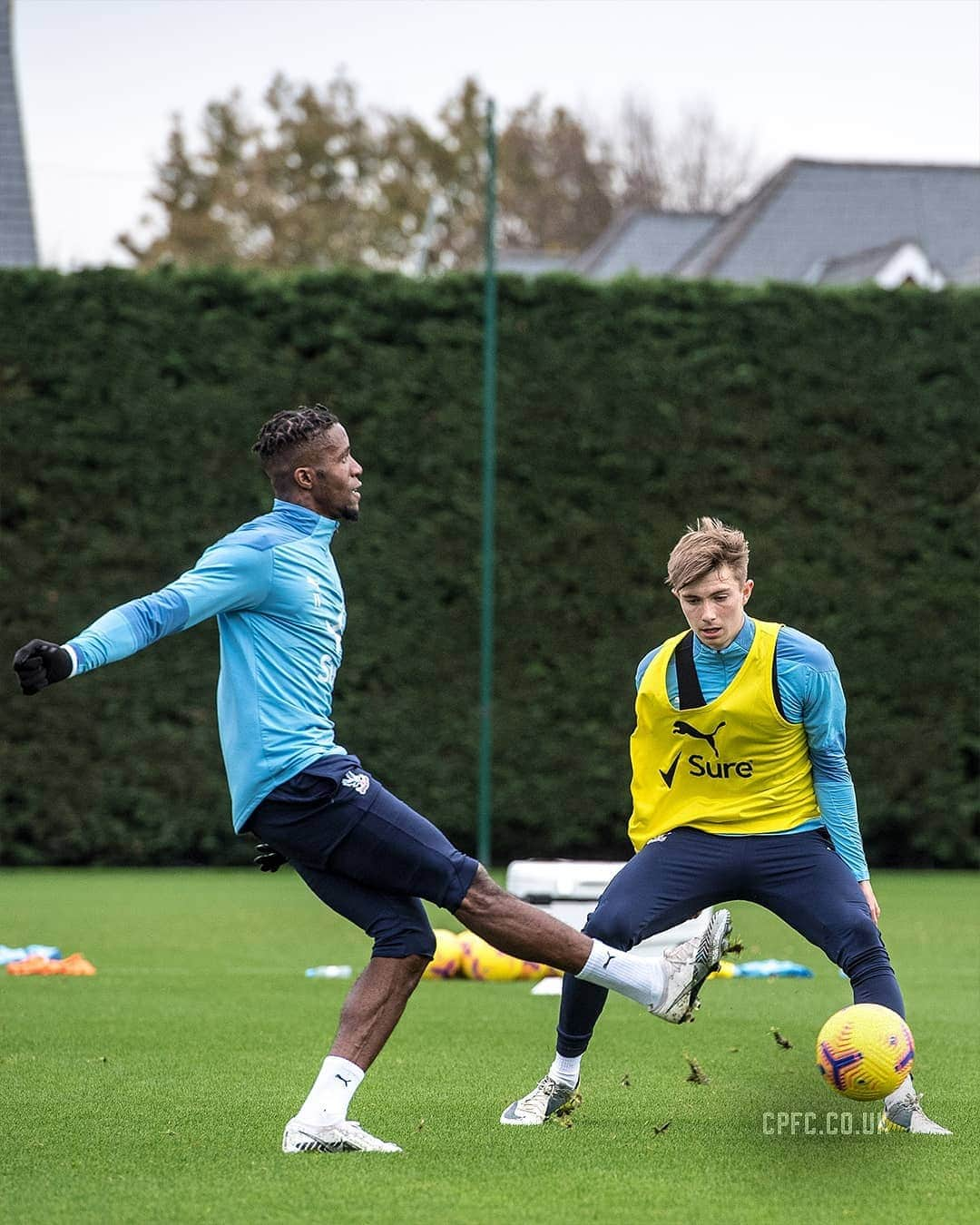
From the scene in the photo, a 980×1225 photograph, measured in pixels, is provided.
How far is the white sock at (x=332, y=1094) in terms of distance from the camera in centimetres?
471

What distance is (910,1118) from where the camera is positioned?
17.0ft

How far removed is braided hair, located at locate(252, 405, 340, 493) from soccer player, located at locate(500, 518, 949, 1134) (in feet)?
3.83

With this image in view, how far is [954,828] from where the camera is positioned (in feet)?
50.4

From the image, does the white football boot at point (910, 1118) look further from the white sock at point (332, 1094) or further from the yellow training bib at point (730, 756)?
the white sock at point (332, 1094)

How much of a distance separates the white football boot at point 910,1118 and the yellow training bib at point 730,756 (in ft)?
2.91

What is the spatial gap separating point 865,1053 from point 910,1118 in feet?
1.96

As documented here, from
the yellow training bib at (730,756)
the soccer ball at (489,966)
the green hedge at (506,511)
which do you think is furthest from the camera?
the green hedge at (506,511)

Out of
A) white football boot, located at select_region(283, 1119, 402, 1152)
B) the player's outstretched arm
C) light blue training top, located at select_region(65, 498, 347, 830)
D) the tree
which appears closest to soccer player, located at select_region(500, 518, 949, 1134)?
white football boot, located at select_region(283, 1119, 402, 1152)

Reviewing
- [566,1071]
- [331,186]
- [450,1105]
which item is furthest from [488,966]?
[331,186]

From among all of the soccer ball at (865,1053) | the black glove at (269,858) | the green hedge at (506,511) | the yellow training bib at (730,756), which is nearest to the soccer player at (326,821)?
the black glove at (269,858)

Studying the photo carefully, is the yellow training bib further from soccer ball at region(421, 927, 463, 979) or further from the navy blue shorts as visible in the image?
soccer ball at region(421, 927, 463, 979)

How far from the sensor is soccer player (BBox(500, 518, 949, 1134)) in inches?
206

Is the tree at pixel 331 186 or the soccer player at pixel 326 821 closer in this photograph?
the soccer player at pixel 326 821

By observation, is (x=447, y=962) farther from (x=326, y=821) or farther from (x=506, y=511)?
(x=506, y=511)
